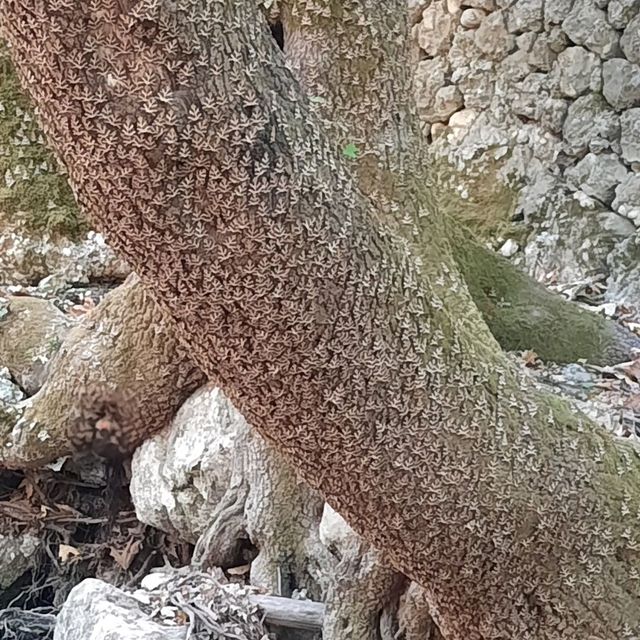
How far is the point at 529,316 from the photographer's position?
2.67 meters

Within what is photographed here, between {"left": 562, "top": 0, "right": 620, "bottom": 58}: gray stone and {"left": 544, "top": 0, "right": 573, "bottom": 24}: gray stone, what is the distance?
0.07 feet

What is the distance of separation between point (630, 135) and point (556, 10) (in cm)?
59

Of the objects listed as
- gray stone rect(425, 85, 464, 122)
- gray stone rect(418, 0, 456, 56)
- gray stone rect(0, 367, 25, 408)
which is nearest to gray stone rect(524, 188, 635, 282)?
gray stone rect(425, 85, 464, 122)

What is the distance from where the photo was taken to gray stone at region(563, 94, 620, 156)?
11.8ft

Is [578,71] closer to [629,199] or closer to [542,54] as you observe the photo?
[542,54]

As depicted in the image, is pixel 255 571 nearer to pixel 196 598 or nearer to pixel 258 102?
pixel 196 598

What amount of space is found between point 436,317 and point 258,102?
454mm

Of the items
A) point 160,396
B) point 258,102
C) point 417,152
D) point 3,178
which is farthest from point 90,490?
point 258,102

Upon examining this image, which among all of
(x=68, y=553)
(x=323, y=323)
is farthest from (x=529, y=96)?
(x=323, y=323)

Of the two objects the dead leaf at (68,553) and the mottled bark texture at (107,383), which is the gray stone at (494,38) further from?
the dead leaf at (68,553)

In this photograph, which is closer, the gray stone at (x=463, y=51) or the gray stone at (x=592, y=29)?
the gray stone at (x=592, y=29)

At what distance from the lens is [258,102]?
1.14 metres

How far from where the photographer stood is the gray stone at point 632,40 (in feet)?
11.4

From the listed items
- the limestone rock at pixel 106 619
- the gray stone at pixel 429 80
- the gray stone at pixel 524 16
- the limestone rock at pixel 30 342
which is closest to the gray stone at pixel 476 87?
the gray stone at pixel 429 80
